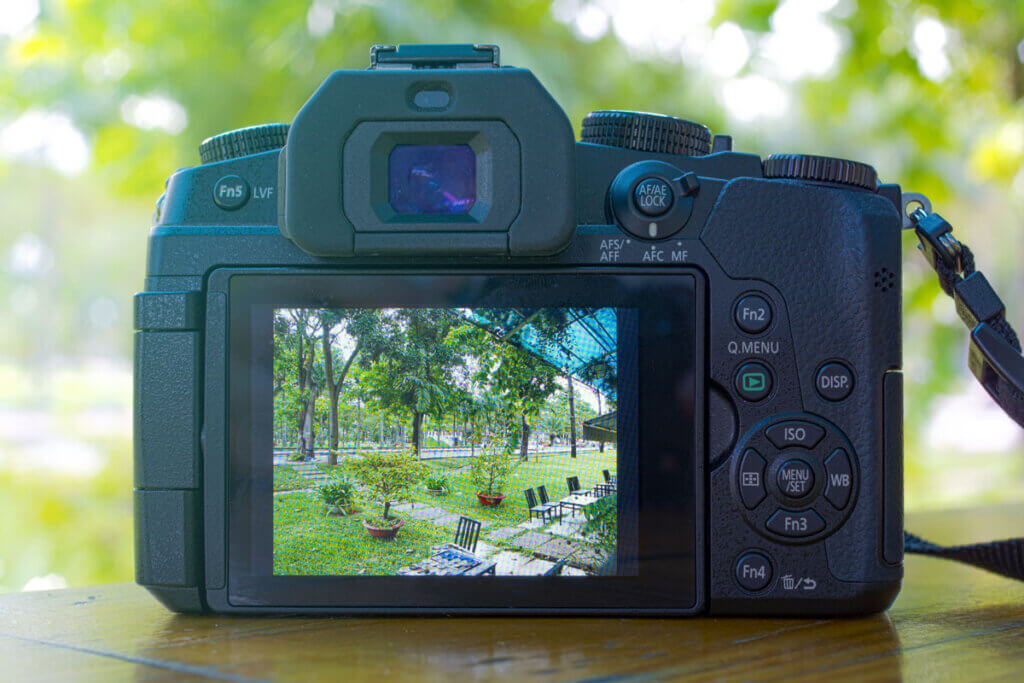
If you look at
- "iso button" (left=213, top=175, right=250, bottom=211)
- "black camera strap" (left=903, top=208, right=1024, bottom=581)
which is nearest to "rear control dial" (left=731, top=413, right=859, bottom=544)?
"black camera strap" (left=903, top=208, right=1024, bottom=581)

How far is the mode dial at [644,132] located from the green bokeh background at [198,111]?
0.90m

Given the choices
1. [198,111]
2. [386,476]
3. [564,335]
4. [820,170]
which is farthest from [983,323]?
[198,111]

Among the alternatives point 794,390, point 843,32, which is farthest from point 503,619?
point 843,32

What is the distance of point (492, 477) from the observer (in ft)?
1.78

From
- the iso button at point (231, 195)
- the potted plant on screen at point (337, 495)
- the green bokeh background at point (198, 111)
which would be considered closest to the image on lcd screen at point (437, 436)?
the potted plant on screen at point (337, 495)

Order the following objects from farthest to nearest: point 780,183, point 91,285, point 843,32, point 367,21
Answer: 1. point 91,285
2. point 843,32
3. point 367,21
4. point 780,183

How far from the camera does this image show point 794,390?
554 millimetres

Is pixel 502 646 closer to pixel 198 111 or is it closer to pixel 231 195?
pixel 231 195

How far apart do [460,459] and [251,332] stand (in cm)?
14

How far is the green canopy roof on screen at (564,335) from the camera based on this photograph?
544 mm

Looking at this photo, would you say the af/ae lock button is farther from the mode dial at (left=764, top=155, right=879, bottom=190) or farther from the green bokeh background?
the green bokeh background

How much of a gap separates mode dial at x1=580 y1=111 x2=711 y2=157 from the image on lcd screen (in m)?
0.11

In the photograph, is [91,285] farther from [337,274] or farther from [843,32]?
[337,274]

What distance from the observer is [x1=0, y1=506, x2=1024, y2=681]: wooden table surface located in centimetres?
44
